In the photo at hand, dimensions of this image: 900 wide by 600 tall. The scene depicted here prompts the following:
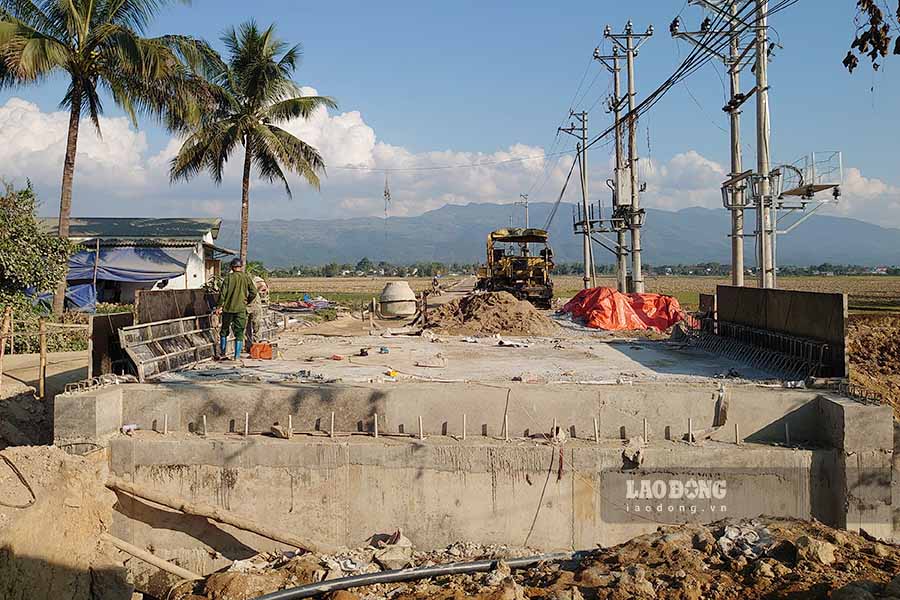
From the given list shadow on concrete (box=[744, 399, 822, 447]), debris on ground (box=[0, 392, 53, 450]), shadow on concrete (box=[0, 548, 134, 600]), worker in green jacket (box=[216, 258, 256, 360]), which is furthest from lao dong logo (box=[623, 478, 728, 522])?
debris on ground (box=[0, 392, 53, 450])

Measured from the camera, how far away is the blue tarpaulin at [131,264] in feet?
78.3

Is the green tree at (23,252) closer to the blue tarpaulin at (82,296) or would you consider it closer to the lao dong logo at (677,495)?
the blue tarpaulin at (82,296)

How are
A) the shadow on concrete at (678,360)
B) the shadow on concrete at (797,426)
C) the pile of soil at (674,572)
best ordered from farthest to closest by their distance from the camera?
1. the shadow on concrete at (678,360)
2. the shadow on concrete at (797,426)
3. the pile of soil at (674,572)

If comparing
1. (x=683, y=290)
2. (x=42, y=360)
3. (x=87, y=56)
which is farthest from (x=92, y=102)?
(x=683, y=290)

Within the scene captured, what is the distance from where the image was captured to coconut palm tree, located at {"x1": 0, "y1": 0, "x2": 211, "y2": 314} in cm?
1691

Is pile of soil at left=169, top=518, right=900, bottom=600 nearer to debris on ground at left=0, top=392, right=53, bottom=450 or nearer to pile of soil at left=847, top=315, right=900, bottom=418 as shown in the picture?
debris on ground at left=0, top=392, right=53, bottom=450

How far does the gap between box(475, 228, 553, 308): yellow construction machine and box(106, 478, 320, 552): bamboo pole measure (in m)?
20.8

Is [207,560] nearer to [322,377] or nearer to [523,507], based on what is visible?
[322,377]

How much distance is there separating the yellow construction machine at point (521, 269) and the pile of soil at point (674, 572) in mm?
20788

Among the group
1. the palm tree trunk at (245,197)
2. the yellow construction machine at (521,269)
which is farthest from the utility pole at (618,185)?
the palm tree trunk at (245,197)

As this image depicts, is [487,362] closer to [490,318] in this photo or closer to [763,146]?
[490,318]

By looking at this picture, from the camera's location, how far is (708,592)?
602 cm

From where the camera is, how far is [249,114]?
24.4m

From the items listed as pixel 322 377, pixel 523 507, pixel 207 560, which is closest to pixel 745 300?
pixel 523 507
